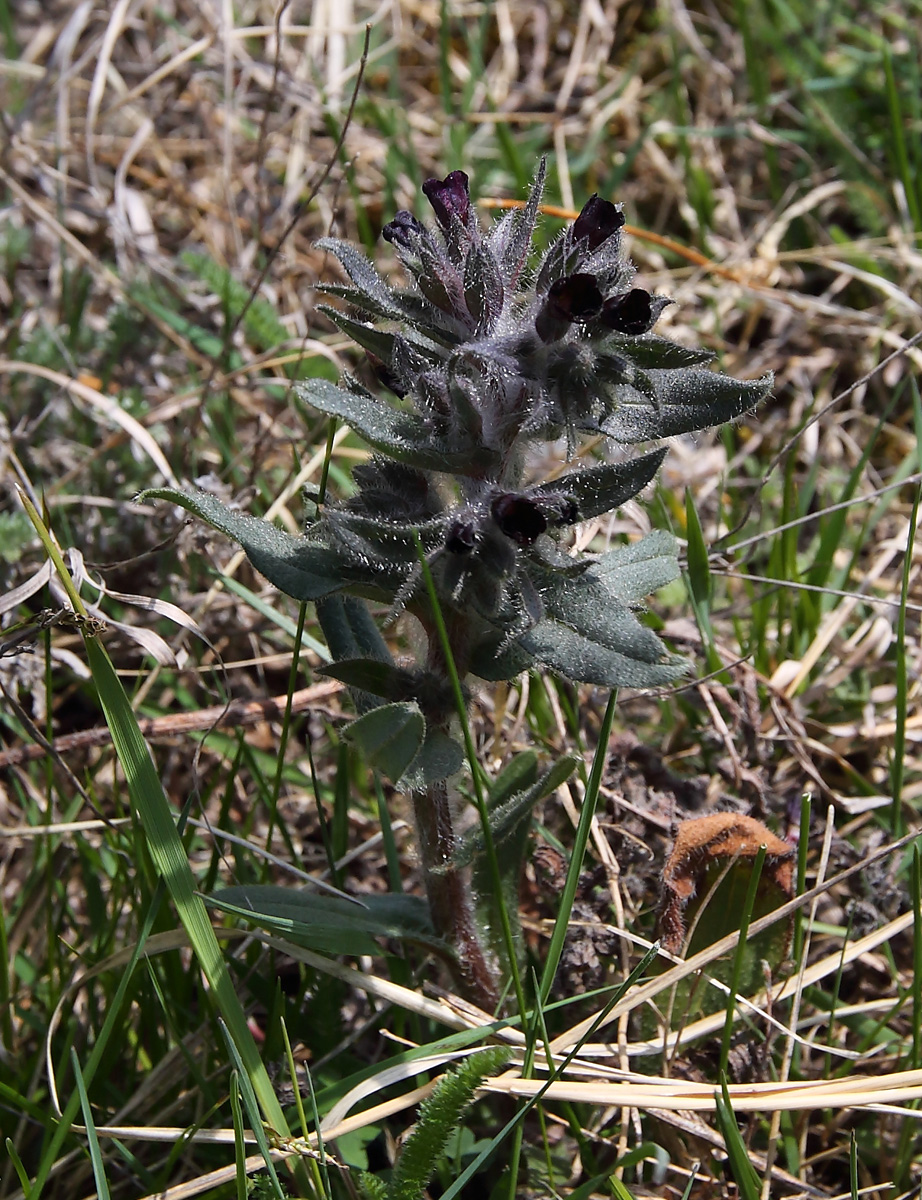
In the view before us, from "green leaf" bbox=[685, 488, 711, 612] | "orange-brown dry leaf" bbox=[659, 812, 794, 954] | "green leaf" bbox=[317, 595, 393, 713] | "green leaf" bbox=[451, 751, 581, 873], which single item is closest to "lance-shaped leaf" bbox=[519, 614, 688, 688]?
"green leaf" bbox=[451, 751, 581, 873]

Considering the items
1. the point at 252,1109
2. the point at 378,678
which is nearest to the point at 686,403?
the point at 378,678

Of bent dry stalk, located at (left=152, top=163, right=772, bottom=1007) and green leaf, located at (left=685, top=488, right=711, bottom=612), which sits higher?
bent dry stalk, located at (left=152, top=163, right=772, bottom=1007)

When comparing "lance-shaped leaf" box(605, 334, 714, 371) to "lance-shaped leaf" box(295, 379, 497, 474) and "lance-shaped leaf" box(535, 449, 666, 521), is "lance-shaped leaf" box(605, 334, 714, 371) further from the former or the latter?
"lance-shaped leaf" box(295, 379, 497, 474)

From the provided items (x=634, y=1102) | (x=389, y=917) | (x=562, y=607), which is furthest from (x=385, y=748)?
(x=634, y=1102)

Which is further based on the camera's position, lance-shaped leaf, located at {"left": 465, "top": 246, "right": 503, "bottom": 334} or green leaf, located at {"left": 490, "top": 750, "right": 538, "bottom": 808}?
green leaf, located at {"left": 490, "top": 750, "right": 538, "bottom": 808}

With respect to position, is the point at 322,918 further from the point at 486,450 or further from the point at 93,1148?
the point at 486,450

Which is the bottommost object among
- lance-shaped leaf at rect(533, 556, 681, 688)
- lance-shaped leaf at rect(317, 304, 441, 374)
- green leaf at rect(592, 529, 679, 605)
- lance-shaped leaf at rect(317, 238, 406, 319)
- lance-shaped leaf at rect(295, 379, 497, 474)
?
green leaf at rect(592, 529, 679, 605)

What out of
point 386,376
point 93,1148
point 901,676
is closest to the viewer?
point 93,1148

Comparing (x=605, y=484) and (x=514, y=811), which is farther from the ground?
(x=605, y=484)
